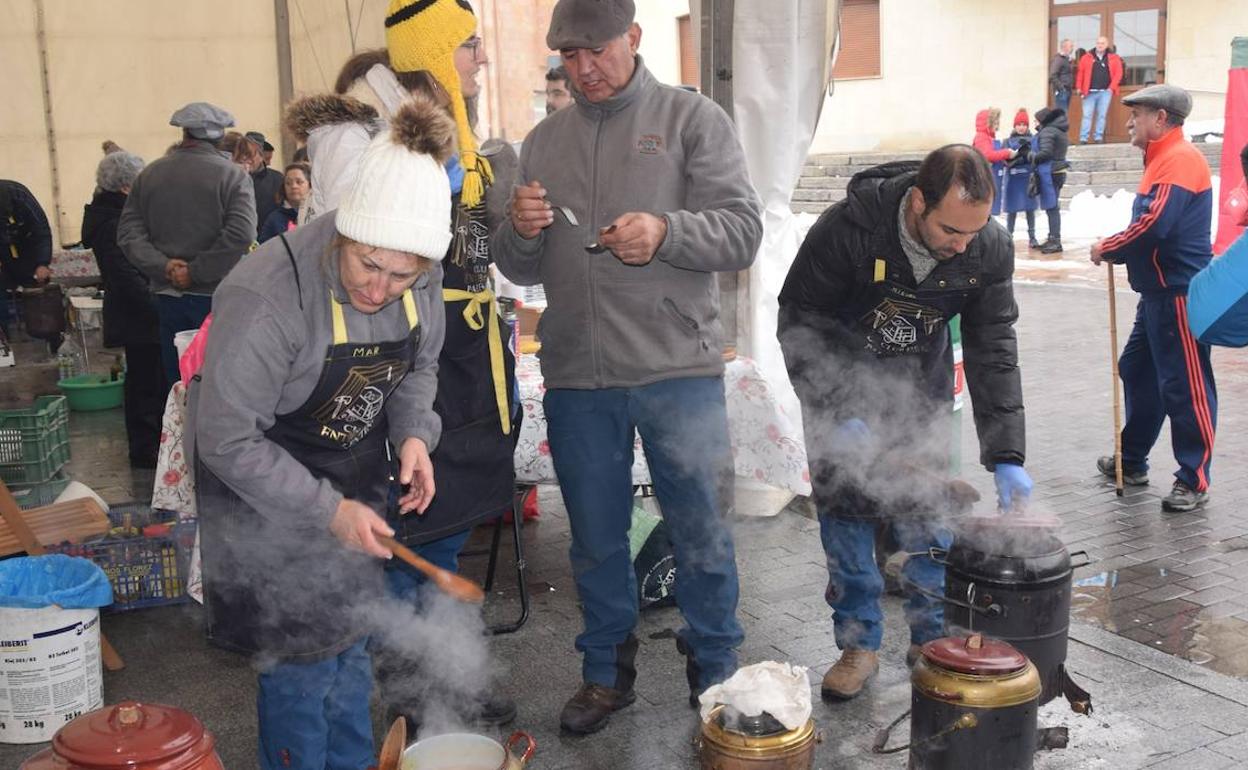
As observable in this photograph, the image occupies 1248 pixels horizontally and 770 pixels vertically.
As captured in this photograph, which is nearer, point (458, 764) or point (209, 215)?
point (458, 764)

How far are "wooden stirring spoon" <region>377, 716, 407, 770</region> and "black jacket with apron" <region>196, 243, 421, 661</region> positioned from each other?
418 millimetres

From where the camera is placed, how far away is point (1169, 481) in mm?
6246

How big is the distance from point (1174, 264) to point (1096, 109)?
1784 centimetres


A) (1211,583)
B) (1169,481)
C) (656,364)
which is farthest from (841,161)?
(656,364)

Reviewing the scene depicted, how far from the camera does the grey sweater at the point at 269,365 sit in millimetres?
2443

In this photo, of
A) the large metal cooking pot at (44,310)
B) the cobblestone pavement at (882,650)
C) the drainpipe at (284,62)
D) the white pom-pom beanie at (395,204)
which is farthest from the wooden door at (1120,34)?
the white pom-pom beanie at (395,204)

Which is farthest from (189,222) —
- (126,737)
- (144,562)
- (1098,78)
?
(1098,78)

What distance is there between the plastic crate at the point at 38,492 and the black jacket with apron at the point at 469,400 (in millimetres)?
3382

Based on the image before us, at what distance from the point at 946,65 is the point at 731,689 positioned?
23955 mm

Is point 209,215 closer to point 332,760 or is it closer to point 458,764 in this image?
point 332,760

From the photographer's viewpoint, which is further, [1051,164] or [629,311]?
[1051,164]

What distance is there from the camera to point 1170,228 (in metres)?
5.73

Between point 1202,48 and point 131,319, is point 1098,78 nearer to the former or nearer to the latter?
point 1202,48

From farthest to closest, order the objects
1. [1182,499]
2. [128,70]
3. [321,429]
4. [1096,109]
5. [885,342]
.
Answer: [1096,109], [128,70], [1182,499], [885,342], [321,429]
